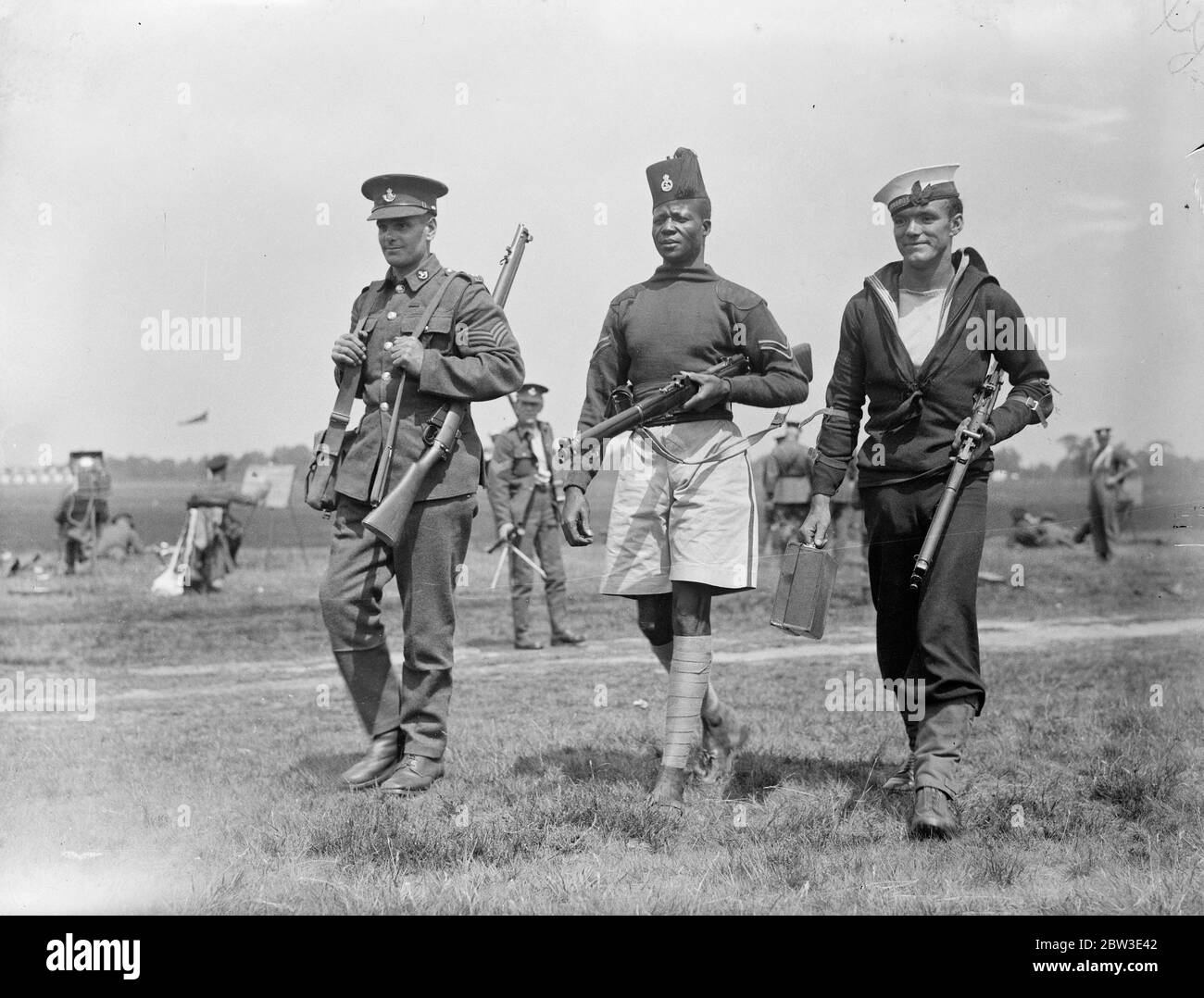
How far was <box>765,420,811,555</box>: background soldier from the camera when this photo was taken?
16.0 meters

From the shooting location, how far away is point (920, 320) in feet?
16.9

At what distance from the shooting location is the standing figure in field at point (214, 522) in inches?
586

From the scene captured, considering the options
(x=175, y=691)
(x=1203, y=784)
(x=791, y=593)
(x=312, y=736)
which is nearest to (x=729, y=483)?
(x=791, y=593)

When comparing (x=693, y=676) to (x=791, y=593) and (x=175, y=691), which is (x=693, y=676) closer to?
(x=791, y=593)

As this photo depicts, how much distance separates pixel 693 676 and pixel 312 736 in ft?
8.57

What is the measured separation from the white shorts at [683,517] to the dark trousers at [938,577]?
0.52m

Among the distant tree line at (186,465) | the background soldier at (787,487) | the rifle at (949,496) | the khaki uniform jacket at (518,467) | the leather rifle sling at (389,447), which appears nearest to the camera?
the rifle at (949,496)

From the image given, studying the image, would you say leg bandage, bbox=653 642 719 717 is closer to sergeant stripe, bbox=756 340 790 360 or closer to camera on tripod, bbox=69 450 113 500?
sergeant stripe, bbox=756 340 790 360

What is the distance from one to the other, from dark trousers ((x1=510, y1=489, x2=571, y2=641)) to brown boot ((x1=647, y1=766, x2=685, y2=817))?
6.19m

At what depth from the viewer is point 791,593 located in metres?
5.09

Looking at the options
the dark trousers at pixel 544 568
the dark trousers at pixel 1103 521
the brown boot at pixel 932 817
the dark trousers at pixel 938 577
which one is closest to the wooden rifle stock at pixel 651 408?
the dark trousers at pixel 938 577

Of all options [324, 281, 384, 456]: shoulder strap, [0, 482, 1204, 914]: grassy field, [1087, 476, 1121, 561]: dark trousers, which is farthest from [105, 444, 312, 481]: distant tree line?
[1087, 476, 1121, 561]: dark trousers

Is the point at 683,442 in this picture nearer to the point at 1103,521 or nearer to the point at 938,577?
the point at 938,577

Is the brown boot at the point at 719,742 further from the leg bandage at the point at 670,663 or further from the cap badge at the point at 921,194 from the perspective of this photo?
the cap badge at the point at 921,194
